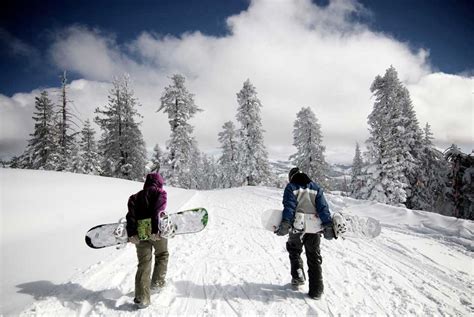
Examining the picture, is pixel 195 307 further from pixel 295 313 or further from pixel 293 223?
pixel 293 223

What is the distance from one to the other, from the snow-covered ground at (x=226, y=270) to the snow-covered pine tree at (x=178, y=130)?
1887 centimetres

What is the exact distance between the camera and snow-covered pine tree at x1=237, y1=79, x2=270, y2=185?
31.0m

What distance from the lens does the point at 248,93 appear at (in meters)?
32.0

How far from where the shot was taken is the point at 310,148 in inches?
1141

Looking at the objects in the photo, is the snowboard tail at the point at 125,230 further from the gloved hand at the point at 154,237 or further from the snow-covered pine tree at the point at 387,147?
the snow-covered pine tree at the point at 387,147

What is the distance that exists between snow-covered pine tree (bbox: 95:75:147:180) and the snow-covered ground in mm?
15705

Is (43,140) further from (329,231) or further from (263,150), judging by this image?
(329,231)

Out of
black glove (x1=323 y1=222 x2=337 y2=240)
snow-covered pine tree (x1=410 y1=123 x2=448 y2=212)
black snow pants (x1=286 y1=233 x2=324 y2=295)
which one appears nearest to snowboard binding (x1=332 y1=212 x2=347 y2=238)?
black glove (x1=323 y1=222 x2=337 y2=240)

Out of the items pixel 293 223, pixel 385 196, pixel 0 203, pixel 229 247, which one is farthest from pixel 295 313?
pixel 385 196

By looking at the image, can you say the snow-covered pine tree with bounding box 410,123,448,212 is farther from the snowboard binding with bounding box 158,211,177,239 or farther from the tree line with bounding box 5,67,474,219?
the snowboard binding with bounding box 158,211,177,239

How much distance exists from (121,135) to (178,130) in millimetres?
6591

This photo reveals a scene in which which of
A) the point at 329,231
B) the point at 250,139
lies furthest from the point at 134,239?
the point at 250,139

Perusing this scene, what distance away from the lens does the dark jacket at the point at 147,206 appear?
12.6 feet

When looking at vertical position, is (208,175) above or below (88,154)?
below
